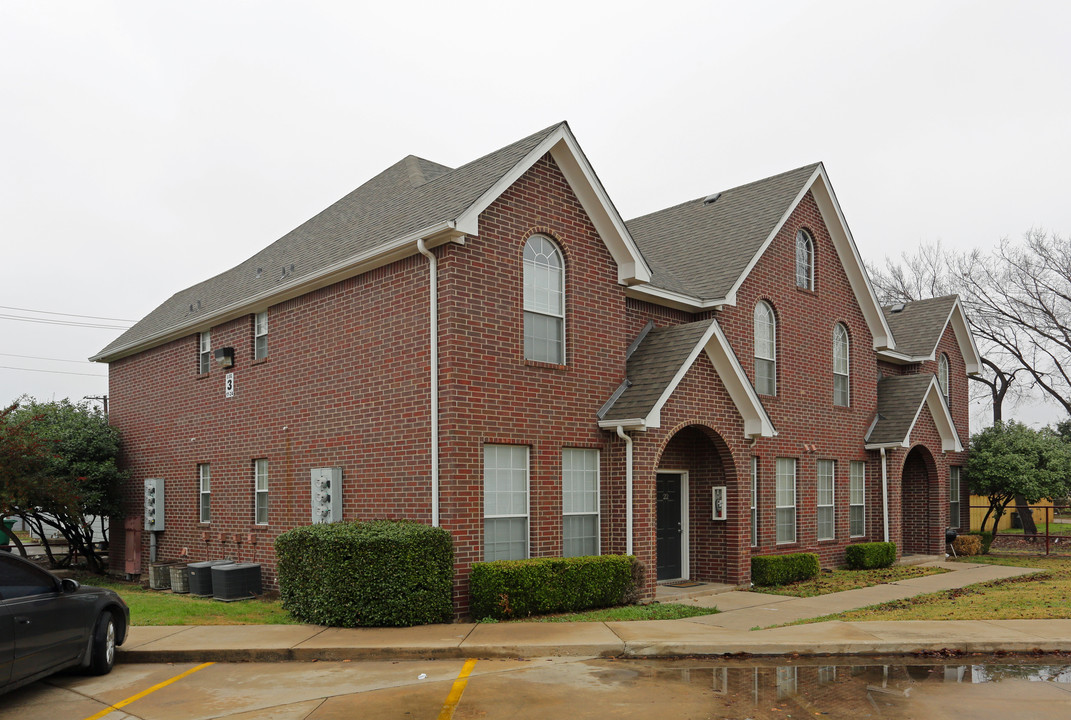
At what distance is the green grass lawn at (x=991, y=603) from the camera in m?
13.5

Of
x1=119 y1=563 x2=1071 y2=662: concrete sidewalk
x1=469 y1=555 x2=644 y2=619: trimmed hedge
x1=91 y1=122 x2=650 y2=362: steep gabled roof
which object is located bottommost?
x1=119 y1=563 x2=1071 y2=662: concrete sidewalk

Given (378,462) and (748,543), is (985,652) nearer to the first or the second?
(748,543)

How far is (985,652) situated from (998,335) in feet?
119

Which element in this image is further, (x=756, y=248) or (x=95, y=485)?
(x=95, y=485)

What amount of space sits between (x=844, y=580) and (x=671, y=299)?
704 cm

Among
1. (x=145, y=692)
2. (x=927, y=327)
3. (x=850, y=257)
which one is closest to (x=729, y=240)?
(x=850, y=257)

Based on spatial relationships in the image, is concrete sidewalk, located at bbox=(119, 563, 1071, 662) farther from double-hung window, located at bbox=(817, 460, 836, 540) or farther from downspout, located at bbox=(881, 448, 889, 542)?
downspout, located at bbox=(881, 448, 889, 542)

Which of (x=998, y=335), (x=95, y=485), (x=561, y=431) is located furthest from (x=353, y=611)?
(x=998, y=335)

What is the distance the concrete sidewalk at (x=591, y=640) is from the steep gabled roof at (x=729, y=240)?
22.5ft

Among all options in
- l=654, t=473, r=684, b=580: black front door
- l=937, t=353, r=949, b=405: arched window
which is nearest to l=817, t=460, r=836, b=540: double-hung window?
l=654, t=473, r=684, b=580: black front door

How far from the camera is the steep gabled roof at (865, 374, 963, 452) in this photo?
22453 millimetres

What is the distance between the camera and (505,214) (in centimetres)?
1409

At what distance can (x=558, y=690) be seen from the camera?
9008 millimetres

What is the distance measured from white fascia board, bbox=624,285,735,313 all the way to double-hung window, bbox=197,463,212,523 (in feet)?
34.1
